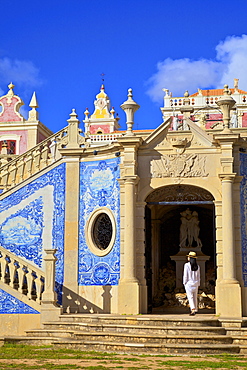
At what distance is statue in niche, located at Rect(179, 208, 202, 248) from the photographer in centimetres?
2025

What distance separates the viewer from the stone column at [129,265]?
16.0 meters

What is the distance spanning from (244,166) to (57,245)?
5.49m

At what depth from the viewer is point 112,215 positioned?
673 inches

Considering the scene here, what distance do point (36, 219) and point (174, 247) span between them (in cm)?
519

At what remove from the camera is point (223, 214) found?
1609cm

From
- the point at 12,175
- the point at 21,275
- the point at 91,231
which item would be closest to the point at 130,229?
the point at 91,231

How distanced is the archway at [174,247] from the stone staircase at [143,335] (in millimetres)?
3583

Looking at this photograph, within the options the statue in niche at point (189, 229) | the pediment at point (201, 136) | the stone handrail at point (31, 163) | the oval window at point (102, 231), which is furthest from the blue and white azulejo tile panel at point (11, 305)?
the pediment at point (201, 136)

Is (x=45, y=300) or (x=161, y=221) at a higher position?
(x=161, y=221)

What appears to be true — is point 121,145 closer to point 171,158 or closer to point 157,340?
point 171,158

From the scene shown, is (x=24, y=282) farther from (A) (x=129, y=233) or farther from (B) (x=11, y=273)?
(A) (x=129, y=233)

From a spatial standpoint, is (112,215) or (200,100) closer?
(112,215)

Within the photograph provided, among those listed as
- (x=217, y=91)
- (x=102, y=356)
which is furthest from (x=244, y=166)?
(x=217, y=91)

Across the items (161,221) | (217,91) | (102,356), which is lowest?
(102,356)
